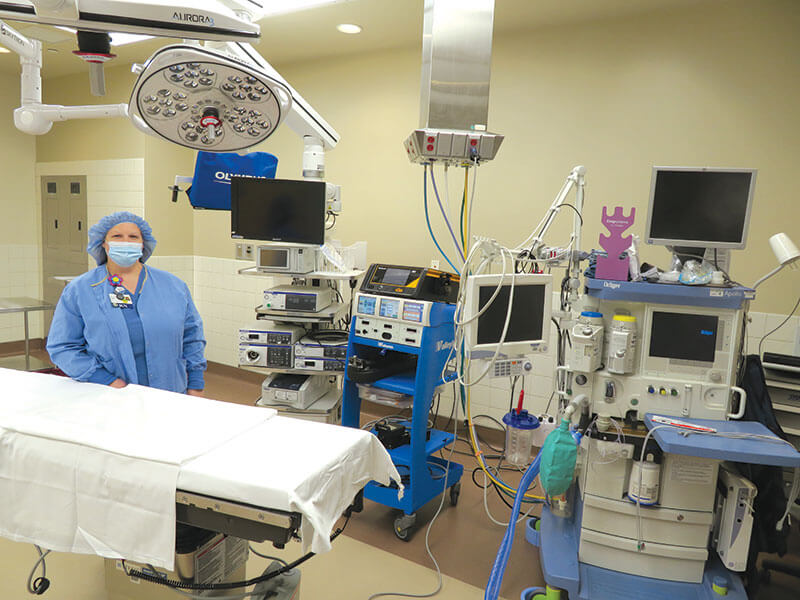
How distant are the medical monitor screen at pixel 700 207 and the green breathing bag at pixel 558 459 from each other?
0.97m

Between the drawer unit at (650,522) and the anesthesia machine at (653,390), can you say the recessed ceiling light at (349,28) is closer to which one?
the anesthesia machine at (653,390)

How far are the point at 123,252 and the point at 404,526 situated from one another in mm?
1944

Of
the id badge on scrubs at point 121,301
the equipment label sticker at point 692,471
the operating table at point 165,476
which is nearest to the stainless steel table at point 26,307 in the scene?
the id badge on scrubs at point 121,301

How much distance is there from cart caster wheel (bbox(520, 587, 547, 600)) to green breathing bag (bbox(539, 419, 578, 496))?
1.73 feet

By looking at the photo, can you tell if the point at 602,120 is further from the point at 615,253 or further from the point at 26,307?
the point at 26,307

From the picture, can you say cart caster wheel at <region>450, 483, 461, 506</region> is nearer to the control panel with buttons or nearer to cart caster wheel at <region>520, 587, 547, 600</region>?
cart caster wheel at <region>520, 587, 547, 600</region>

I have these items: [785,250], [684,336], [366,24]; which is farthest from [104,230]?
[785,250]

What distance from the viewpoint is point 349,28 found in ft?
13.5

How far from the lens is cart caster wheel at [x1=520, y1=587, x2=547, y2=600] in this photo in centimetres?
240

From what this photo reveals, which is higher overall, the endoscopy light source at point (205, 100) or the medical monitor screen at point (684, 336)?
the endoscopy light source at point (205, 100)

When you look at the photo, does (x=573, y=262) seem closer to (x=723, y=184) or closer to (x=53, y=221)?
(x=723, y=184)

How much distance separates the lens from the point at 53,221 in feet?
20.6

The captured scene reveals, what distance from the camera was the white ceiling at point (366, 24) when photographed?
11.6 feet

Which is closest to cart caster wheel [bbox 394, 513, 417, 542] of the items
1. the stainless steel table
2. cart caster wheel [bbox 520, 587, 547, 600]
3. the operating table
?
cart caster wheel [bbox 520, 587, 547, 600]
